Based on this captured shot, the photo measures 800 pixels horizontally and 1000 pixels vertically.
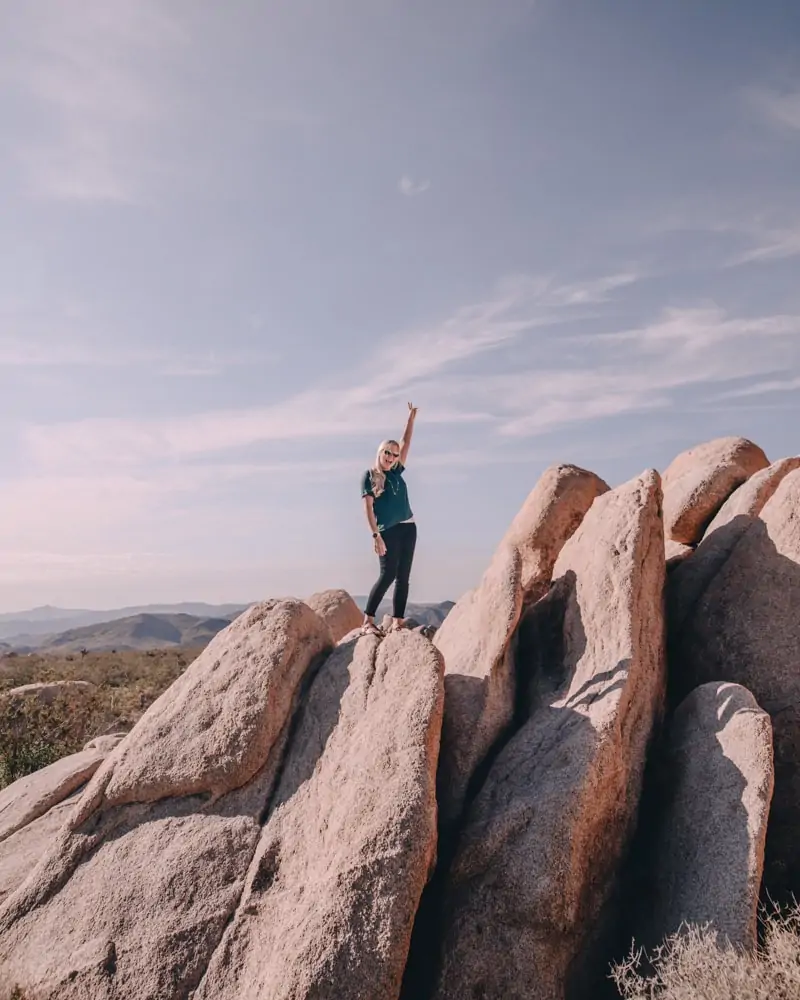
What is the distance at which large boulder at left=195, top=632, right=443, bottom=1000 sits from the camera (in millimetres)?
7160

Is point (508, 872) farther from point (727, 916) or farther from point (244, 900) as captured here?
point (244, 900)

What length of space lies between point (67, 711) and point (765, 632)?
21.7 meters

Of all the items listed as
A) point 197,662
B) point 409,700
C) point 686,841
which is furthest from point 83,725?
point 686,841

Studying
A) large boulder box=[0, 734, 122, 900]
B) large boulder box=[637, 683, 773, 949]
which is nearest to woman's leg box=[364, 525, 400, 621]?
large boulder box=[637, 683, 773, 949]

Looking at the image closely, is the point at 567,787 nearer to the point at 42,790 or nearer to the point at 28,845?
the point at 28,845

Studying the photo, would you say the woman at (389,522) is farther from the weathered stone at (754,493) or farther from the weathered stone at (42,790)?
the weathered stone at (42,790)

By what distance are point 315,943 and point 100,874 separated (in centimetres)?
350

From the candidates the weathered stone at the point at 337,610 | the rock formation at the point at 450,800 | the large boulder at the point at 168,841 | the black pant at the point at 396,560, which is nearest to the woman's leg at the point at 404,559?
the black pant at the point at 396,560

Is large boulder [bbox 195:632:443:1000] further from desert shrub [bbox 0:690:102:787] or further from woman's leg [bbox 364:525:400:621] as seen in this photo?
desert shrub [bbox 0:690:102:787]

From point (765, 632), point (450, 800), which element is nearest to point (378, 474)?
point (450, 800)

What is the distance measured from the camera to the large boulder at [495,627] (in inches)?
384

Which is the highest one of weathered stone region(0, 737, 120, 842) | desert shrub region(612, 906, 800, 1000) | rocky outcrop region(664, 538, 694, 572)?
rocky outcrop region(664, 538, 694, 572)

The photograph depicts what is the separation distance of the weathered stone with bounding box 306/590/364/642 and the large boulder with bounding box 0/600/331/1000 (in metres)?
4.87

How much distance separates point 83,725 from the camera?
22.7 m
